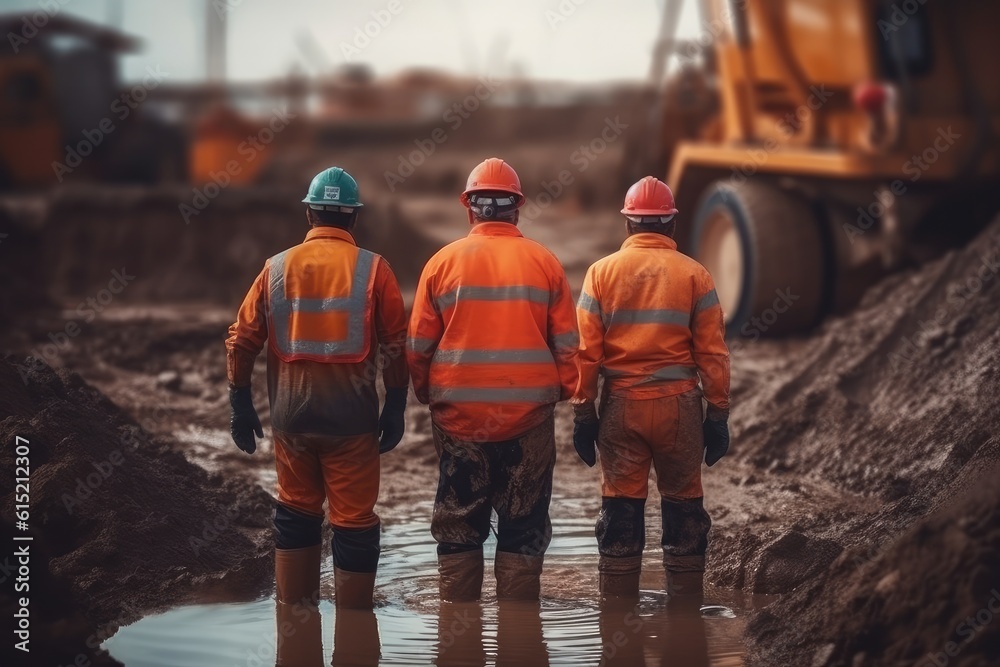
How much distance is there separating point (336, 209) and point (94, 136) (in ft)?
59.8

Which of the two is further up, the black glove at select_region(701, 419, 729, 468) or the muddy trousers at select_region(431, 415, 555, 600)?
the black glove at select_region(701, 419, 729, 468)

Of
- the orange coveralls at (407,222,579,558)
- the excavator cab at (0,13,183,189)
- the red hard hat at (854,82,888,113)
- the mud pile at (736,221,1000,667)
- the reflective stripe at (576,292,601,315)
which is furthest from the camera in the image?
the excavator cab at (0,13,183,189)

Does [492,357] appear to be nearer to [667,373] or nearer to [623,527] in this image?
[667,373]

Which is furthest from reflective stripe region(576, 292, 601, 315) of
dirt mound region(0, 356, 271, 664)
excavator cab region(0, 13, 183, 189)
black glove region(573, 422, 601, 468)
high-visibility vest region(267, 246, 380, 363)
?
excavator cab region(0, 13, 183, 189)

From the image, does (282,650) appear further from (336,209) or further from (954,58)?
(954,58)

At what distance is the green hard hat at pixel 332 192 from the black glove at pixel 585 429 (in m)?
1.24

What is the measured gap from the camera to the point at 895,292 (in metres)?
9.29

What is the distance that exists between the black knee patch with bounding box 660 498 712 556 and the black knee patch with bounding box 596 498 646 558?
5.4 inches

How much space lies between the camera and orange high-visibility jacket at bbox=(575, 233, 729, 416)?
5.35 meters

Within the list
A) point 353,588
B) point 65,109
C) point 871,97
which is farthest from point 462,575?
point 65,109

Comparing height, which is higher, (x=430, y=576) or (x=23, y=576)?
(x=23, y=576)

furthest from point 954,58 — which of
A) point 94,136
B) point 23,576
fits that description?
point 94,136

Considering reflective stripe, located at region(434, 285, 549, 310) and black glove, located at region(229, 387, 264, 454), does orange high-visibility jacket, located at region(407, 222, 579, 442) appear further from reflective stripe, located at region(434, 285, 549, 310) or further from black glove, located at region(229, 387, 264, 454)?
black glove, located at region(229, 387, 264, 454)

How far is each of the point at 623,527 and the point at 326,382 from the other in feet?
4.48
